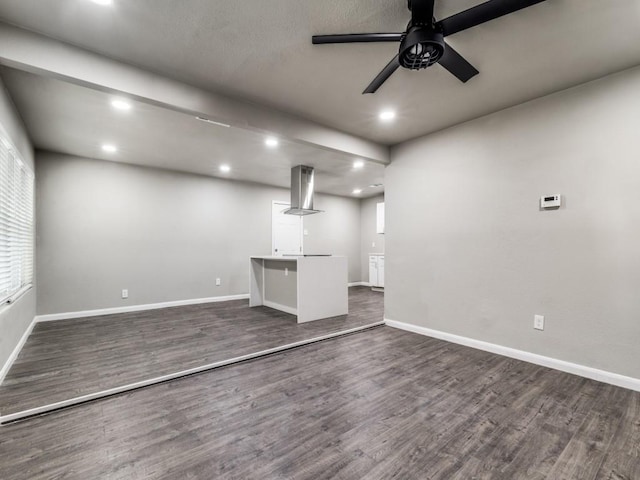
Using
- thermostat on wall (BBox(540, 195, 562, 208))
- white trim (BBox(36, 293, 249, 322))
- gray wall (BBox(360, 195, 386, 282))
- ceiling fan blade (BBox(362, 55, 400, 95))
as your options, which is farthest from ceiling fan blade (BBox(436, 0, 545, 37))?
gray wall (BBox(360, 195, 386, 282))

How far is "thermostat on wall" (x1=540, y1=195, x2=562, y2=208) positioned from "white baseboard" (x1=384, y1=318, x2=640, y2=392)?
142 cm

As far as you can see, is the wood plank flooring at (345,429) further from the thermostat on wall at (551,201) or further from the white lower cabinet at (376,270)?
the white lower cabinet at (376,270)

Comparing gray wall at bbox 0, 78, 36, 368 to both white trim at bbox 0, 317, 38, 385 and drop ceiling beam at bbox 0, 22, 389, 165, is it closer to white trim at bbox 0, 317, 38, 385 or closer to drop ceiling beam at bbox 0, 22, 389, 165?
white trim at bbox 0, 317, 38, 385

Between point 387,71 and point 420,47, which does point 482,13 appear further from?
point 387,71

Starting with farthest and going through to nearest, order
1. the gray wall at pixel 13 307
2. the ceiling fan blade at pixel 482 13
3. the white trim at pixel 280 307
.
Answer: the white trim at pixel 280 307 → the gray wall at pixel 13 307 → the ceiling fan blade at pixel 482 13

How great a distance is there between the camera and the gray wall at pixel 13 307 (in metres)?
2.48

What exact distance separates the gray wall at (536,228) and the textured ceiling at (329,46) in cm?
36

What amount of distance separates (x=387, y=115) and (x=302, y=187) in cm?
238

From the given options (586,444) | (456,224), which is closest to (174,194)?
(456,224)

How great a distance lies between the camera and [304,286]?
14.3 feet

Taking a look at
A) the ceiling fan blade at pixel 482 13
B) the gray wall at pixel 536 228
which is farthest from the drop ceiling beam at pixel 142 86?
the ceiling fan blade at pixel 482 13

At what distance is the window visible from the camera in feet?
8.34

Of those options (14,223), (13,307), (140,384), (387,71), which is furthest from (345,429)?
(14,223)

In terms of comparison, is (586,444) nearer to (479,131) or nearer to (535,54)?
(535,54)
